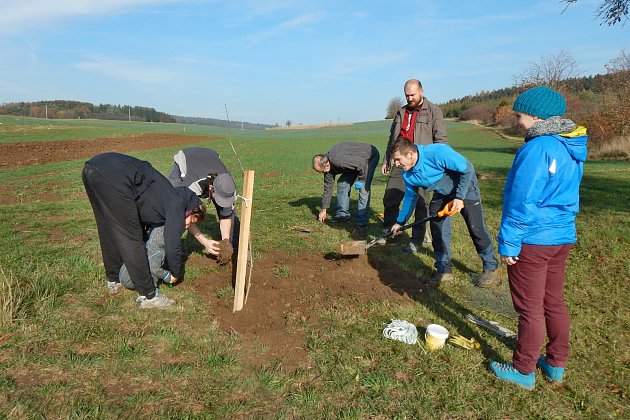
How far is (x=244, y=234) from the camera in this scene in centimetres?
381

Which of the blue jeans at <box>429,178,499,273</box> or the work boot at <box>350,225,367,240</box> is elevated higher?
the blue jeans at <box>429,178,499,273</box>

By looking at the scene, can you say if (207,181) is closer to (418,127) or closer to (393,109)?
(418,127)

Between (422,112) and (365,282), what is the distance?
2796 millimetres

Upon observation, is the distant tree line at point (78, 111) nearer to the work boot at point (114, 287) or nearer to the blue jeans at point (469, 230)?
the work boot at point (114, 287)

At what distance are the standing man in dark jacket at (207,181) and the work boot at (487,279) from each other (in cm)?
321

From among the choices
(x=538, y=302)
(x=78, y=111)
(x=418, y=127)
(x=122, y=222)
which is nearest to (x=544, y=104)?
(x=538, y=302)

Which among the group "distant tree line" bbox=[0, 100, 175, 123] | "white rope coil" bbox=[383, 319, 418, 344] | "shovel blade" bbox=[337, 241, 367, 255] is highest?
"distant tree line" bbox=[0, 100, 175, 123]

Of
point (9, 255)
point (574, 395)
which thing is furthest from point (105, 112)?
point (574, 395)

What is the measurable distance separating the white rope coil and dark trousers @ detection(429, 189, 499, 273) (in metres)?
1.56

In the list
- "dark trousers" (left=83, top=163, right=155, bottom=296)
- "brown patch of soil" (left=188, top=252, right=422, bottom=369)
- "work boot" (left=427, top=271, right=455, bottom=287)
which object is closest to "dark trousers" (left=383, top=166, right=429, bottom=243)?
"brown patch of soil" (left=188, top=252, right=422, bottom=369)

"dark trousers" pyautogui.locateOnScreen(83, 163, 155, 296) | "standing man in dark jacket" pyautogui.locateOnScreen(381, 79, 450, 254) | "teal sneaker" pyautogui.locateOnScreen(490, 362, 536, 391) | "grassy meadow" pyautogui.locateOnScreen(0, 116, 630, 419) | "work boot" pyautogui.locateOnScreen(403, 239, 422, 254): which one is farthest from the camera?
"work boot" pyautogui.locateOnScreen(403, 239, 422, 254)

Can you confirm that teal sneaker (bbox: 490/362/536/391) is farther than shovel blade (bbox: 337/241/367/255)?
No

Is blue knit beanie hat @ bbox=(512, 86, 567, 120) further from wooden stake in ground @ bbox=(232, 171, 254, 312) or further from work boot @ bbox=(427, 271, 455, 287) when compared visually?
work boot @ bbox=(427, 271, 455, 287)

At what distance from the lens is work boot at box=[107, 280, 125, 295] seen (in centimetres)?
447
